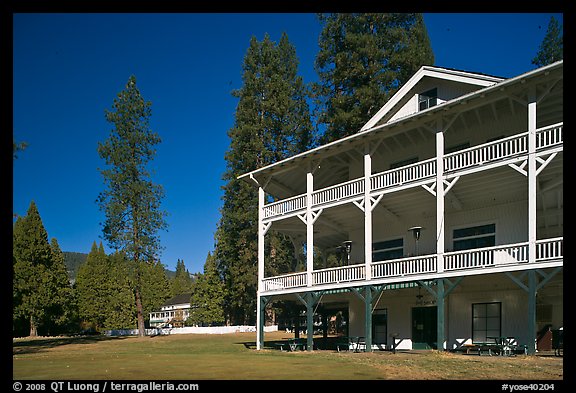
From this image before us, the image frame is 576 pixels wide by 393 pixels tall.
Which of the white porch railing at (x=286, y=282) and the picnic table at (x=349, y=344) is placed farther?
the white porch railing at (x=286, y=282)

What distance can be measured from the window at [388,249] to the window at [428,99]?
6063 millimetres

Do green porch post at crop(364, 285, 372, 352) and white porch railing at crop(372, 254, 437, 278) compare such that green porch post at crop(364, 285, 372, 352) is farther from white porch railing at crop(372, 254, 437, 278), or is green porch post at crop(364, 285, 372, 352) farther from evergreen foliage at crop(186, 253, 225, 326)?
evergreen foliage at crop(186, 253, 225, 326)

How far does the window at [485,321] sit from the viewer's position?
2202 cm

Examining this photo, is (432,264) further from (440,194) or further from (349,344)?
(349,344)

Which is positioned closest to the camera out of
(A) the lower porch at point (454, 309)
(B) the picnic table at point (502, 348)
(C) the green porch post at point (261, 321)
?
(B) the picnic table at point (502, 348)

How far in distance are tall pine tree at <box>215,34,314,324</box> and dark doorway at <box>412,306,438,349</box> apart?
986 inches

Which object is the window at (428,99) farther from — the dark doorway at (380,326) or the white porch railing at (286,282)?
the dark doorway at (380,326)

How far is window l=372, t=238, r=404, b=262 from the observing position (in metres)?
26.2

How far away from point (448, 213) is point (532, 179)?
18.3 ft

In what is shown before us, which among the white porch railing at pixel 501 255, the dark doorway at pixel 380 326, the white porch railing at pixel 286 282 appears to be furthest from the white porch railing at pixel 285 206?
the white porch railing at pixel 501 255

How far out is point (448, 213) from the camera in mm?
24188

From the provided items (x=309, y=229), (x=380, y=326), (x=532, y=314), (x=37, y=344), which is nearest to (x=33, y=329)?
(x=37, y=344)

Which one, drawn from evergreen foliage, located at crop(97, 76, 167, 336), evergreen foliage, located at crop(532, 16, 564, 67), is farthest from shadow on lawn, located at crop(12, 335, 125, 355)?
evergreen foliage, located at crop(532, 16, 564, 67)
